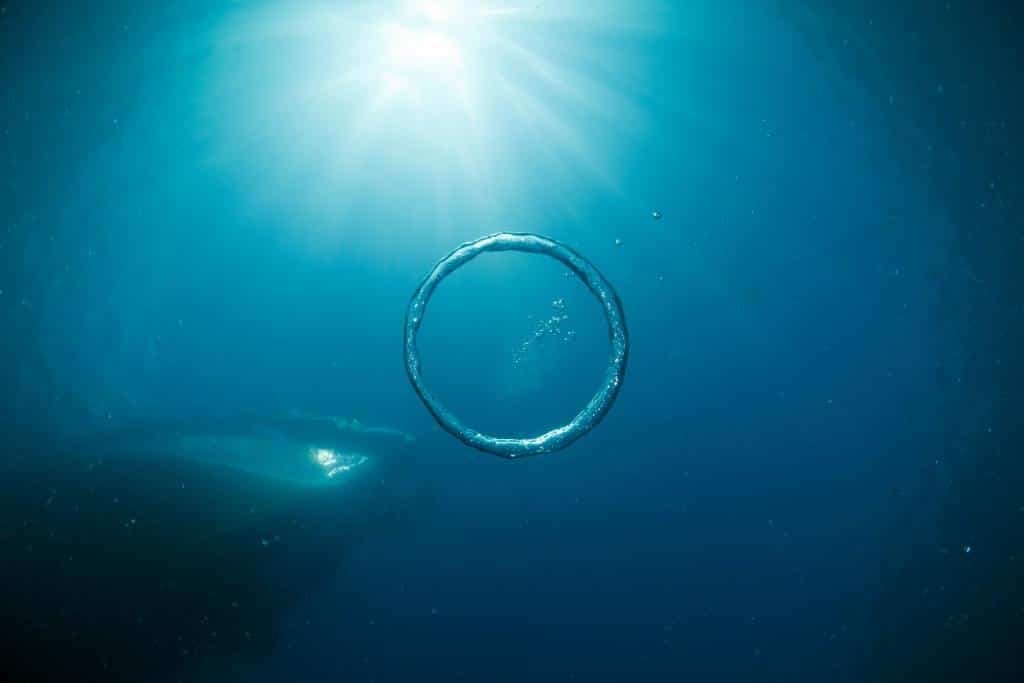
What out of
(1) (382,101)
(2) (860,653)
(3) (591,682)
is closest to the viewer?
(1) (382,101)

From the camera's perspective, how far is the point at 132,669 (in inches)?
348

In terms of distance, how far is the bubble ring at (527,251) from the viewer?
5695 mm

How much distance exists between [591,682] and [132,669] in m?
8.82

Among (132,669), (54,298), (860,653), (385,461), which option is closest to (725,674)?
(860,653)

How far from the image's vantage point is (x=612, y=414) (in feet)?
36.6

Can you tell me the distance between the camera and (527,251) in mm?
5844

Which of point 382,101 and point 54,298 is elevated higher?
point 382,101

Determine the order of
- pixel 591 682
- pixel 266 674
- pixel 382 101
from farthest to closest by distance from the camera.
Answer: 1. pixel 591 682
2. pixel 266 674
3. pixel 382 101

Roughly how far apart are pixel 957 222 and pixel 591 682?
11.4 metres

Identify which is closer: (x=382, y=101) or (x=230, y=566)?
(x=382, y=101)

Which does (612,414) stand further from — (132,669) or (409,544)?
(132,669)

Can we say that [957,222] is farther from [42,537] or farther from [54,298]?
[54,298]

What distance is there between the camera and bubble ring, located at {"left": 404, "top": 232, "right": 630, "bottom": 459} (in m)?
5.70

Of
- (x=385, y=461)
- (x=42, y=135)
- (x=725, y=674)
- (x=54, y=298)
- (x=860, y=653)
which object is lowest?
(x=725, y=674)
